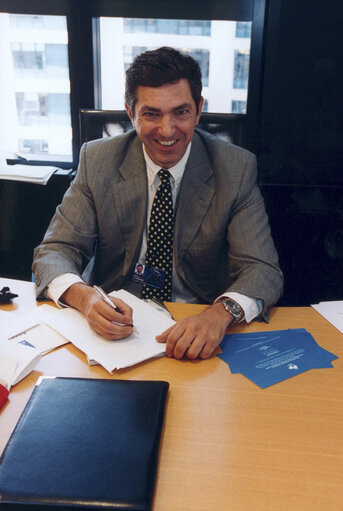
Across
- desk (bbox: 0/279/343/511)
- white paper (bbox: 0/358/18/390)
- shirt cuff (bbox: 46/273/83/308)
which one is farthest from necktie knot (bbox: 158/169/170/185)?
white paper (bbox: 0/358/18/390)

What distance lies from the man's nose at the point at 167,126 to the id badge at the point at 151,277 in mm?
437

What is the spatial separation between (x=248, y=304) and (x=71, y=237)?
62 centimetres

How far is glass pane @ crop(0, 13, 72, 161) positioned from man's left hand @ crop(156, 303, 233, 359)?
2024 millimetres

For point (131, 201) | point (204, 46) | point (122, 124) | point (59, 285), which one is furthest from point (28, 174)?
point (204, 46)

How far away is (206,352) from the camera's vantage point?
101 centimetres

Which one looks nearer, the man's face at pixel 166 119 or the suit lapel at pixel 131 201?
the man's face at pixel 166 119

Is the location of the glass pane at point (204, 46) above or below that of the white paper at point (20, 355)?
above

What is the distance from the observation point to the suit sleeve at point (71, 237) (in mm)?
1321

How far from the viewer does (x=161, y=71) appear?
56.1 inches

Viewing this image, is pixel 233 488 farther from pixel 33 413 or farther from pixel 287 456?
pixel 33 413

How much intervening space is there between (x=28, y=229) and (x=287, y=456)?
1.73 metres

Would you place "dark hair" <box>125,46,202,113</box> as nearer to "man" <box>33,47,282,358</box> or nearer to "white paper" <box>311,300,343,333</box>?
"man" <box>33,47,282,358</box>

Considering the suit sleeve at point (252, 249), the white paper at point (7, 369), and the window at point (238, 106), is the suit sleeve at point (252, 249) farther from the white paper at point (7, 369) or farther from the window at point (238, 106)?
the window at point (238, 106)

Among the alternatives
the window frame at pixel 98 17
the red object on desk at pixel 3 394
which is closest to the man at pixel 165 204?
the red object on desk at pixel 3 394
